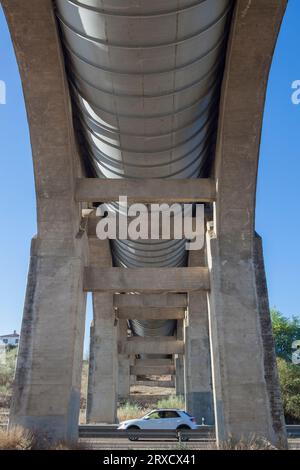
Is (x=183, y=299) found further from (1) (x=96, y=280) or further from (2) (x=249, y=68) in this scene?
(2) (x=249, y=68)

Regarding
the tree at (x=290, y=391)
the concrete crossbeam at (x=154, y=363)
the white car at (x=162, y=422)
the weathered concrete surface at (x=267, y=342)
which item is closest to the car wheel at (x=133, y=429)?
the white car at (x=162, y=422)

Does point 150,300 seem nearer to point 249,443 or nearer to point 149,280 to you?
point 149,280

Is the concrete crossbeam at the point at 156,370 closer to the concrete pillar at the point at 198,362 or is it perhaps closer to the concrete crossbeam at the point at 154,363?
the concrete crossbeam at the point at 154,363

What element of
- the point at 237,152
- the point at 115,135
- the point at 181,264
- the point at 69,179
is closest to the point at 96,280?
the point at 69,179

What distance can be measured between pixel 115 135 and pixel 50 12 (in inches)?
152

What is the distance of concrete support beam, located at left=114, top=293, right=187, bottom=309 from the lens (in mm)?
23312

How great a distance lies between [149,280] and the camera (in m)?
Result: 14.6

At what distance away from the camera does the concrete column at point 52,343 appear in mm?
11836

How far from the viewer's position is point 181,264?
81.1ft

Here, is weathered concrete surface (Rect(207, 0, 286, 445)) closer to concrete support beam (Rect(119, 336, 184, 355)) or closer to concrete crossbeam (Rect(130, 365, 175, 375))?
concrete support beam (Rect(119, 336, 184, 355))

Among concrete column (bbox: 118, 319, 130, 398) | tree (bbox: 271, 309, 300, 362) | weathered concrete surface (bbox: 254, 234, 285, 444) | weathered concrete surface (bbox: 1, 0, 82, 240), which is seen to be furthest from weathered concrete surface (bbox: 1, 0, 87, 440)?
tree (bbox: 271, 309, 300, 362)

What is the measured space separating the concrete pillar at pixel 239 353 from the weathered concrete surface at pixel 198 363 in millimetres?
10065

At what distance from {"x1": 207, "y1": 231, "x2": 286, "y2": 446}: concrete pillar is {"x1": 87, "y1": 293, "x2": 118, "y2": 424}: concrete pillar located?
459 inches

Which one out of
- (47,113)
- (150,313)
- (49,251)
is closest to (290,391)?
(150,313)
